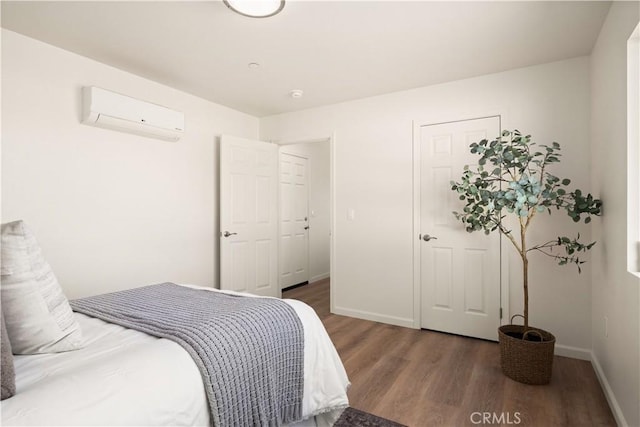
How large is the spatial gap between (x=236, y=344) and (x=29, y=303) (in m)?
0.75

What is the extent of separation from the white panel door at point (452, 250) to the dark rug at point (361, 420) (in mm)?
1597

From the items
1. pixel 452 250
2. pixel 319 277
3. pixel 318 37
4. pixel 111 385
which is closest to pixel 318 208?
pixel 319 277

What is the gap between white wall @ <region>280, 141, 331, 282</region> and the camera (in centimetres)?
569

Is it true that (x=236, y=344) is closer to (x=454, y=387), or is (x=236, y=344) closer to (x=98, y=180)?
(x=454, y=387)

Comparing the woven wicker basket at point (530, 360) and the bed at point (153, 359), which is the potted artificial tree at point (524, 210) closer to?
the woven wicker basket at point (530, 360)

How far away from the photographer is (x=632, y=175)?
5.57 ft

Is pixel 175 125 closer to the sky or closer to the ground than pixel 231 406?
closer to the sky

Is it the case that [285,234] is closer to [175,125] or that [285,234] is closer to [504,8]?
[175,125]

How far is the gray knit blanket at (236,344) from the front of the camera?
1282 millimetres

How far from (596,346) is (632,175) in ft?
4.76

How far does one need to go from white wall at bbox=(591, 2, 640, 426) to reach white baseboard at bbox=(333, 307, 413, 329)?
1497mm

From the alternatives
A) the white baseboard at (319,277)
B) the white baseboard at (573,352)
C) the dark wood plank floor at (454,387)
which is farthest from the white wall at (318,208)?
the white baseboard at (573,352)

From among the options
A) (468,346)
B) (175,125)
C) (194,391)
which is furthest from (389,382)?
(175,125)

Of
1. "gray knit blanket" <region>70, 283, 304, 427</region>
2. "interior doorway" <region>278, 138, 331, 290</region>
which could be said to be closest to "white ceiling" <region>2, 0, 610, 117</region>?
"gray knit blanket" <region>70, 283, 304, 427</region>
